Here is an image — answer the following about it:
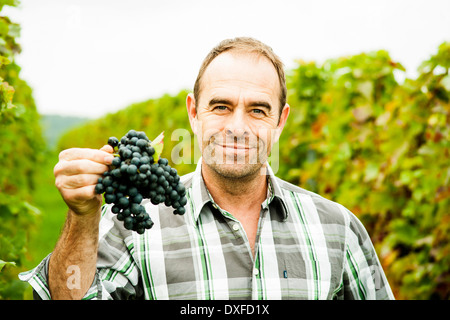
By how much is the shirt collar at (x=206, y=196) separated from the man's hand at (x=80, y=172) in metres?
0.81

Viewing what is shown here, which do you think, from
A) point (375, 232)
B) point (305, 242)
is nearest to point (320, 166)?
point (375, 232)

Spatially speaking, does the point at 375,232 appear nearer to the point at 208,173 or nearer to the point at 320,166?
the point at 320,166

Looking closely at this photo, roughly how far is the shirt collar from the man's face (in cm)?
13

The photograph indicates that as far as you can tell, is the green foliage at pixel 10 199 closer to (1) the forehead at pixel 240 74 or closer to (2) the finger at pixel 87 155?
(2) the finger at pixel 87 155

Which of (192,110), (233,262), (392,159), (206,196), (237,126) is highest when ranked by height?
(392,159)

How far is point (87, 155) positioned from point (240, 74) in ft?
3.48

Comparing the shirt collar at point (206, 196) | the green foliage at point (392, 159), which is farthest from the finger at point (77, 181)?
the green foliage at point (392, 159)

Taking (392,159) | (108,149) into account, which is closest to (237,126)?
(108,149)

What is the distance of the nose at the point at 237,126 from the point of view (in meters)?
2.29

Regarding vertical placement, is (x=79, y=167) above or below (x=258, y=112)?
below

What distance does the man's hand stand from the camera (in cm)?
157

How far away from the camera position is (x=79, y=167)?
1.56 meters

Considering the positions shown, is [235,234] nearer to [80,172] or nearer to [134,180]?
[134,180]
